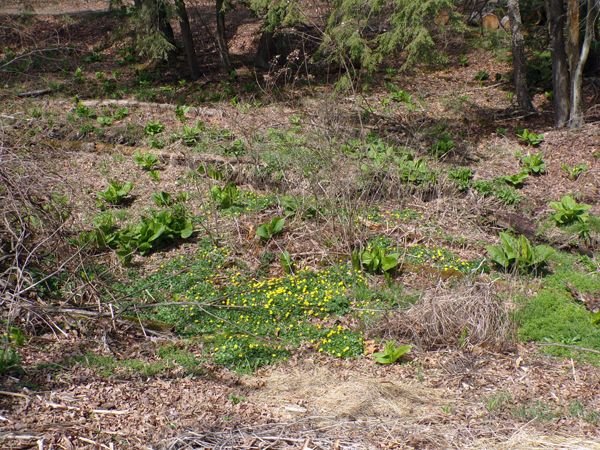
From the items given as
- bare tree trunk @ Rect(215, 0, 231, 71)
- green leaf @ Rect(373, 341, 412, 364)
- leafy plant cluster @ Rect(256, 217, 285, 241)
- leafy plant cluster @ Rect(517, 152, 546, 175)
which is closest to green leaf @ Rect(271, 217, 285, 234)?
leafy plant cluster @ Rect(256, 217, 285, 241)

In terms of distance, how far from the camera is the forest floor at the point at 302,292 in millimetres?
5520

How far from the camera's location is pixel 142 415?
17.8ft

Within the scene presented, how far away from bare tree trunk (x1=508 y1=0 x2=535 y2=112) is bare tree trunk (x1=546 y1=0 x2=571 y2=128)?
582 mm

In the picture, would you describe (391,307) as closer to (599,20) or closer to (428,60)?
(428,60)

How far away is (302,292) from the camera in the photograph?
7.83 metres

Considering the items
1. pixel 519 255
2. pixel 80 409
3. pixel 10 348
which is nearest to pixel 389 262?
pixel 519 255

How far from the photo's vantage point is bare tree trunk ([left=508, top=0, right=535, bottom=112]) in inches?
532

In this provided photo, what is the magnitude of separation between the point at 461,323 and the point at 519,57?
29.4 feet

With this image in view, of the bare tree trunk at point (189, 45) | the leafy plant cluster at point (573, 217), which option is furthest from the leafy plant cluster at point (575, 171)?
the bare tree trunk at point (189, 45)

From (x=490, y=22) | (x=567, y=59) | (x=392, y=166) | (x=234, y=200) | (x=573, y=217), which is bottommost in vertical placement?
(x=573, y=217)

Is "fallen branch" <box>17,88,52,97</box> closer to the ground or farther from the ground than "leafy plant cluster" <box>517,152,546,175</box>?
farther from the ground

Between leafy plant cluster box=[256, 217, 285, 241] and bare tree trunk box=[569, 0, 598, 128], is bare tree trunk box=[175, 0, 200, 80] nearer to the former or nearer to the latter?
bare tree trunk box=[569, 0, 598, 128]

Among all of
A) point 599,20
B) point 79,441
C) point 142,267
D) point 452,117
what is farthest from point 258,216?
point 599,20

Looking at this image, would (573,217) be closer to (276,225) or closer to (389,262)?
(389,262)
